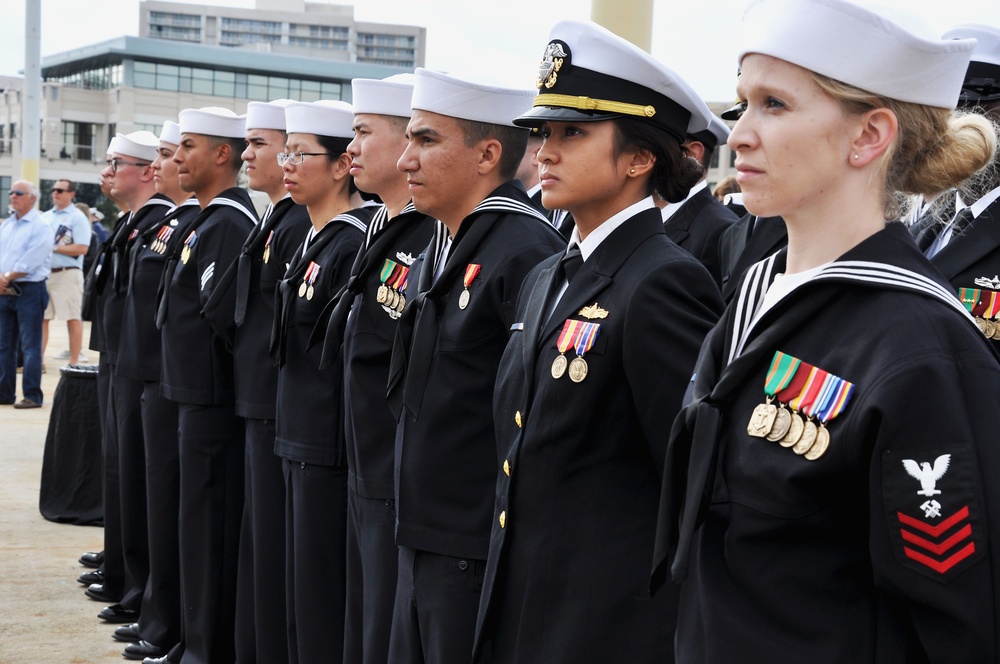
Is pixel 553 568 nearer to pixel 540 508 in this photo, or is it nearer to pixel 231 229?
pixel 540 508

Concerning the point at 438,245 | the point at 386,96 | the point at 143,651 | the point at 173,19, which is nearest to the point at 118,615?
the point at 143,651

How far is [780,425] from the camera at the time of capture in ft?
6.10

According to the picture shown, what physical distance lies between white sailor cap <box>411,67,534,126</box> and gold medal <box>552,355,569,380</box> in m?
1.23

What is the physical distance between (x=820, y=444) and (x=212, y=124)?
14.8ft

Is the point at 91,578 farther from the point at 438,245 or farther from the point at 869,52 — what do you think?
the point at 869,52

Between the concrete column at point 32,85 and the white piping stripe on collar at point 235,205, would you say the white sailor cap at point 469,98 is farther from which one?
the concrete column at point 32,85

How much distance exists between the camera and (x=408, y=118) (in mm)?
4285

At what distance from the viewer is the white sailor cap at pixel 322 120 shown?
4758 mm

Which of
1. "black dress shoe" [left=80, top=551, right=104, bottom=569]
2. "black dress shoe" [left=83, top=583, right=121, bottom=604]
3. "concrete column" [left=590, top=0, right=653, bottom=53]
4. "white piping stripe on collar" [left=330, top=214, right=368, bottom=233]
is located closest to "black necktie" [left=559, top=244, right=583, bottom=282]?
"white piping stripe on collar" [left=330, top=214, right=368, bottom=233]

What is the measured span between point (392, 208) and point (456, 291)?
93 centimetres

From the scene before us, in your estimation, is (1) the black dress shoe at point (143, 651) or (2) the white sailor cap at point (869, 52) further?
(1) the black dress shoe at point (143, 651)

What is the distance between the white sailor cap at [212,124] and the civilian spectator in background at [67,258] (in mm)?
8709

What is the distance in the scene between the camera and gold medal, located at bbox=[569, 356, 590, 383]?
2617 mm

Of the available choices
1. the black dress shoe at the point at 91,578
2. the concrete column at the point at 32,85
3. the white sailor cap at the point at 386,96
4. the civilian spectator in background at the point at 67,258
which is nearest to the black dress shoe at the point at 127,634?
the black dress shoe at the point at 91,578
